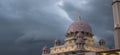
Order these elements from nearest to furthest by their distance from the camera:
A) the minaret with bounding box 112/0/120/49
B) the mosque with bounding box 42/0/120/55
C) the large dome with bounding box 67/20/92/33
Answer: the minaret with bounding box 112/0/120/49 → the mosque with bounding box 42/0/120/55 → the large dome with bounding box 67/20/92/33

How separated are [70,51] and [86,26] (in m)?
7.78

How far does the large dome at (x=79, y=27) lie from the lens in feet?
163

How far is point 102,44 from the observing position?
49.9 metres

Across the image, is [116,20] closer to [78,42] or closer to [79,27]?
[78,42]

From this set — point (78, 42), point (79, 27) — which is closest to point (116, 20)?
point (78, 42)

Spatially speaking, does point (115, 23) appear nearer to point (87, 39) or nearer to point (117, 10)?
point (117, 10)

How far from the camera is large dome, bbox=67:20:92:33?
4953 cm

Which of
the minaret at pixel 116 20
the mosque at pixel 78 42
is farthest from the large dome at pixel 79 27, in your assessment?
the minaret at pixel 116 20

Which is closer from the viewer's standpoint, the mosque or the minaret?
the minaret

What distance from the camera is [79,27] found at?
49.7m

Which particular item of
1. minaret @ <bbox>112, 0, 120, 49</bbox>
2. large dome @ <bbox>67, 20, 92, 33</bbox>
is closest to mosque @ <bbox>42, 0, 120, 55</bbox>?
large dome @ <bbox>67, 20, 92, 33</bbox>

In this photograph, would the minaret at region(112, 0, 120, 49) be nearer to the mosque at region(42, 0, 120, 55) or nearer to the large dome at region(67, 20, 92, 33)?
the mosque at region(42, 0, 120, 55)

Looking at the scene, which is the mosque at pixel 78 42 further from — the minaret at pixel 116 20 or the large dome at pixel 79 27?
the minaret at pixel 116 20

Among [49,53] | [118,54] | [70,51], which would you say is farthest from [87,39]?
[118,54]
